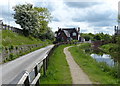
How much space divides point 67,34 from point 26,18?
147 ft

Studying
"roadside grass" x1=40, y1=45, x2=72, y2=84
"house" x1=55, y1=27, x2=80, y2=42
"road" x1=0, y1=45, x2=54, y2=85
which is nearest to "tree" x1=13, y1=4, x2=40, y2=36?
"road" x1=0, y1=45, x2=54, y2=85

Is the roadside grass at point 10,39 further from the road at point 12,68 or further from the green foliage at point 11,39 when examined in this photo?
the road at point 12,68

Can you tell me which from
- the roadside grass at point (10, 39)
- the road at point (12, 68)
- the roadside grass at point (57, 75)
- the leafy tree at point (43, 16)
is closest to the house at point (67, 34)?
the leafy tree at point (43, 16)

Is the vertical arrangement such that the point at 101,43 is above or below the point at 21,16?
below

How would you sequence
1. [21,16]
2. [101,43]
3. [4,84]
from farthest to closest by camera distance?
[101,43] < [21,16] < [4,84]

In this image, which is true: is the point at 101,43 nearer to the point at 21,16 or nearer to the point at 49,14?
the point at 49,14

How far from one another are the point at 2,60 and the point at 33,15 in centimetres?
3273

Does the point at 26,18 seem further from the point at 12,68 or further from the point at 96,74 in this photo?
the point at 96,74

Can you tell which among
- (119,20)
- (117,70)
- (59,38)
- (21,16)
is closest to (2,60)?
(117,70)

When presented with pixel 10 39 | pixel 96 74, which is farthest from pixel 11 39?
pixel 96 74

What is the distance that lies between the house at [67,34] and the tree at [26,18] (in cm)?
3687

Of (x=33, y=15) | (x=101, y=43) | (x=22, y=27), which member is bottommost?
(x=101, y=43)

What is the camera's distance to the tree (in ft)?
152

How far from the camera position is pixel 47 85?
24.2 ft
